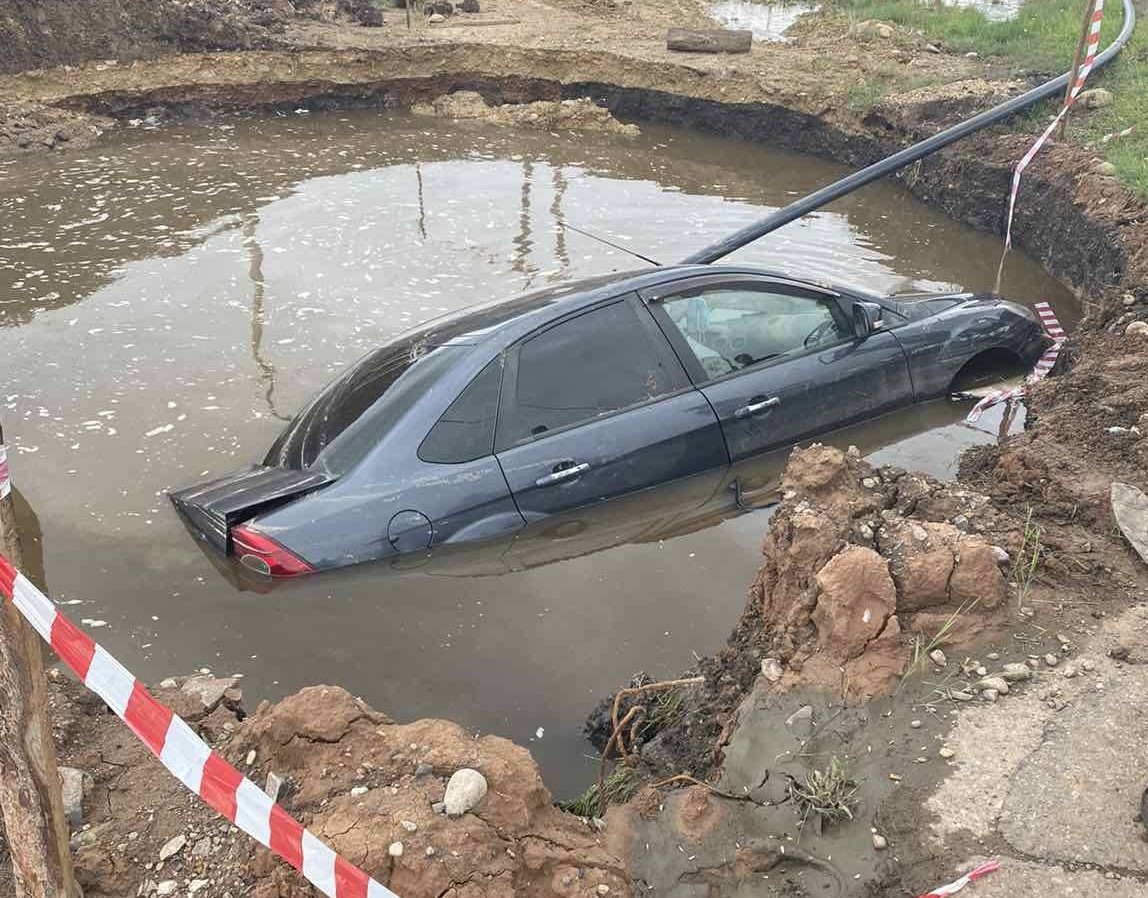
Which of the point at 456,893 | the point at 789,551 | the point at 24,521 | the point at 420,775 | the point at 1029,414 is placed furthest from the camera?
the point at 1029,414

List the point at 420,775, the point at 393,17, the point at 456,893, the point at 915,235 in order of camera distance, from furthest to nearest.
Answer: the point at 393,17, the point at 915,235, the point at 420,775, the point at 456,893

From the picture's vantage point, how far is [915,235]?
39.0ft

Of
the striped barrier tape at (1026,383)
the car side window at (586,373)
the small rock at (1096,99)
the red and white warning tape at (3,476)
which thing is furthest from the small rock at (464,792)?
the small rock at (1096,99)

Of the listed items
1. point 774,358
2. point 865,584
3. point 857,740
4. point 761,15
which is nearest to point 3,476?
point 857,740

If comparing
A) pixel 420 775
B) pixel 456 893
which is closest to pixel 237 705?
pixel 420 775

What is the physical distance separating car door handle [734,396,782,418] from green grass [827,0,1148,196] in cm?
568

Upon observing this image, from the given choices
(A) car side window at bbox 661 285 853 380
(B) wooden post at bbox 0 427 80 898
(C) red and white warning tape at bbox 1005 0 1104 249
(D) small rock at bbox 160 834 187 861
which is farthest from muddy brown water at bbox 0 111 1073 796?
(B) wooden post at bbox 0 427 80 898

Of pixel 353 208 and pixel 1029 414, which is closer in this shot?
pixel 1029 414

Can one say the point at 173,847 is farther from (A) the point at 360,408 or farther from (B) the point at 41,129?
(B) the point at 41,129

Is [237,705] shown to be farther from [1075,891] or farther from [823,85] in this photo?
[823,85]

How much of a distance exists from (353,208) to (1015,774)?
10.4m

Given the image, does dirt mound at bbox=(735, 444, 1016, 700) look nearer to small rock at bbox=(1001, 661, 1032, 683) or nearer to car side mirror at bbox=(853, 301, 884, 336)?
small rock at bbox=(1001, 661, 1032, 683)

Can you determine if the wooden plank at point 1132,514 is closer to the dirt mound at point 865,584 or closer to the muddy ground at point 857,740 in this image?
the muddy ground at point 857,740

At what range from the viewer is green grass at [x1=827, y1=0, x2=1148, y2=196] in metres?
10.9
